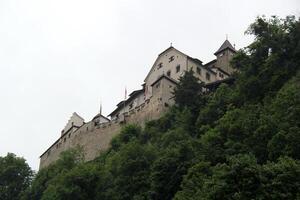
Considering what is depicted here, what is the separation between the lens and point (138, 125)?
61844 millimetres

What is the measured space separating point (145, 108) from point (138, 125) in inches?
102

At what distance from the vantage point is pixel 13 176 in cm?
6762

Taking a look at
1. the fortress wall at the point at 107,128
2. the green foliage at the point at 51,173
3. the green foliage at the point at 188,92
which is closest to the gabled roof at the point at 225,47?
the fortress wall at the point at 107,128

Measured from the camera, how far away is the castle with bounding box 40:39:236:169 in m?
62.9

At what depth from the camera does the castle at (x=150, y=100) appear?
62.9m

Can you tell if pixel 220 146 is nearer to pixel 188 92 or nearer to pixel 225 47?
pixel 188 92

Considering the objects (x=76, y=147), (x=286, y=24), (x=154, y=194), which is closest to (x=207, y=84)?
(x=286, y=24)

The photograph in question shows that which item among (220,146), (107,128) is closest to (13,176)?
(107,128)

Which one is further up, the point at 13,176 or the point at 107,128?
the point at 107,128

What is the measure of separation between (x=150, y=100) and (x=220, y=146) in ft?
71.2

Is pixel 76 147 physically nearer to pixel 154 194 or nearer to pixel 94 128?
pixel 94 128

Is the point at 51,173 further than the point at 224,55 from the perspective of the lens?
No

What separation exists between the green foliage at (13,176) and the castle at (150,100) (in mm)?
5419

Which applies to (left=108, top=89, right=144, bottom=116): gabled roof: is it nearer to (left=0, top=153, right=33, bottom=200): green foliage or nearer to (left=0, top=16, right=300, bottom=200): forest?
(left=0, top=16, right=300, bottom=200): forest
